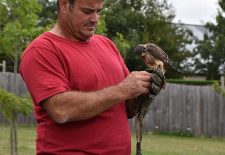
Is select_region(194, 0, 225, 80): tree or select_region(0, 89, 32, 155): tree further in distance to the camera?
select_region(194, 0, 225, 80): tree

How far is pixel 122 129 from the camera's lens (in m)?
3.56

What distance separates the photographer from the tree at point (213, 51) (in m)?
38.3

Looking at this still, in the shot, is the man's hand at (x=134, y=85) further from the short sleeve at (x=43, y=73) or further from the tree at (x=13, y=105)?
the tree at (x=13, y=105)

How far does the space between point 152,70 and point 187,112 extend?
17.9m

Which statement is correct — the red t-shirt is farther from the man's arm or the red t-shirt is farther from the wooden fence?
the wooden fence

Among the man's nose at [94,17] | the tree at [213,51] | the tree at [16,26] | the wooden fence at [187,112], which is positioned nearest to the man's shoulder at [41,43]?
the man's nose at [94,17]

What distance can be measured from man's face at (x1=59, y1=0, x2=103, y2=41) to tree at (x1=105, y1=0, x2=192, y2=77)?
26179 mm

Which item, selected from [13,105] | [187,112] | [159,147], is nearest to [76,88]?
[13,105]

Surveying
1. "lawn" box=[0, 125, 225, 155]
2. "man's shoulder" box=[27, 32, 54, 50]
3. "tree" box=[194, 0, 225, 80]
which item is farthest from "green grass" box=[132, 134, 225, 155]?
"tree" box=[194, 0, 225, 80]

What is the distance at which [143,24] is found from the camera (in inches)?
1281

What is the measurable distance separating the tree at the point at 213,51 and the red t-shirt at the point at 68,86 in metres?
34.9

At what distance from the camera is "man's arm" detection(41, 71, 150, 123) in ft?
10.4

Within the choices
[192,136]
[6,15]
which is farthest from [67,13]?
[192,136]

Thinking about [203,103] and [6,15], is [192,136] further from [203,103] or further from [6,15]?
[6,15]
